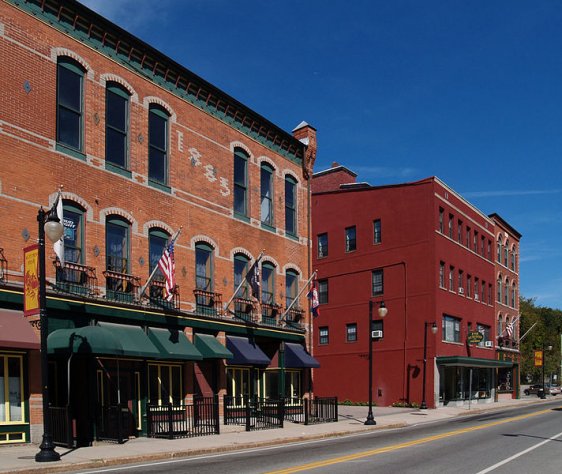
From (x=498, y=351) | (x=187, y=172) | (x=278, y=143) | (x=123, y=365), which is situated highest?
(x=278, y=143)

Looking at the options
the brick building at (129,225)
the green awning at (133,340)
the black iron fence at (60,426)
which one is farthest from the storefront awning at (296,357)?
the black iron fence at (60,426)

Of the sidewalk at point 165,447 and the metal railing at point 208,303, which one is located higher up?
the metal railing at point 208,303

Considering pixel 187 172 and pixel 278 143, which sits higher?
pixel 278 143

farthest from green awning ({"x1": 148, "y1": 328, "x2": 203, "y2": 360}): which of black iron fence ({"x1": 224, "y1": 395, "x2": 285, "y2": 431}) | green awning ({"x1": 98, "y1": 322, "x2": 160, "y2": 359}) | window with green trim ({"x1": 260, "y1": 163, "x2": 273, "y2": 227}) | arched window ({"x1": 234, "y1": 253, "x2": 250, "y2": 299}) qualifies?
window with green trim ({"x1": 260, "y1": 163, "x2": 273, "y2": 227})

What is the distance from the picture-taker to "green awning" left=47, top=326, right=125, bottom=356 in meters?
19.8

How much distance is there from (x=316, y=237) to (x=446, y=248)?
978cm

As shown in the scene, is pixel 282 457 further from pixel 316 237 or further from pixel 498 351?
pixel 498 351

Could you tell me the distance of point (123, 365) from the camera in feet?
77.7

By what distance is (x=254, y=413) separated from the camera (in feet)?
92.8

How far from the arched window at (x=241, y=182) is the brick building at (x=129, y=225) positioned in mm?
65

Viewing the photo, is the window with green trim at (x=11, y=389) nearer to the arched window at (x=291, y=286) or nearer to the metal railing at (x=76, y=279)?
the metal railing at (x=76, y=279)

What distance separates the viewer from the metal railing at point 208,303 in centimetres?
2739

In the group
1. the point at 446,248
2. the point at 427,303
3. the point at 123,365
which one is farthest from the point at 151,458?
the point at 446,248

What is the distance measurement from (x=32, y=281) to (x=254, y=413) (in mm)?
13428
